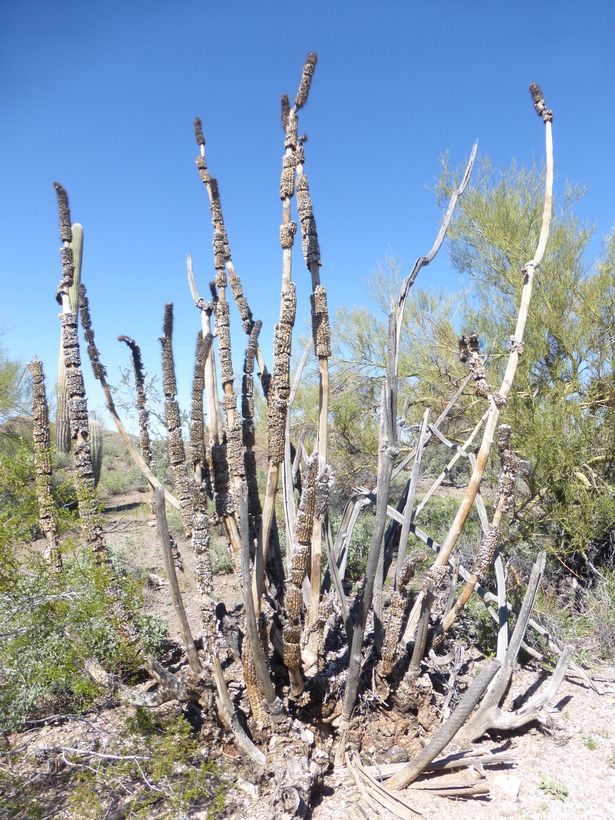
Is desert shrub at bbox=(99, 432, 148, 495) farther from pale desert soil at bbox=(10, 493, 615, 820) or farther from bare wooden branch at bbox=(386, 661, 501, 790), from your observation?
bare wooden branch at bbox=(386, 661, 501, 790)

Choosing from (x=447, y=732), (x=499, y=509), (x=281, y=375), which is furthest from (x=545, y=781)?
(x=281, y=375)

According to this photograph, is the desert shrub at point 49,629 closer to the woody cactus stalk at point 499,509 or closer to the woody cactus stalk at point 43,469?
the woody cactus stalk at point 43,469

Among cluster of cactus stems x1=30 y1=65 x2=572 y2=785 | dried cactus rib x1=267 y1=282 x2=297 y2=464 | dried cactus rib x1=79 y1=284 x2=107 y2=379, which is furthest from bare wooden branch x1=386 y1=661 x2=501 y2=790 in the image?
dried cactus rib x1=79 y1=284 x2=107 y2=379

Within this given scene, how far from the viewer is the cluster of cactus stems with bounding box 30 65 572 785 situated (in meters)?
2.53

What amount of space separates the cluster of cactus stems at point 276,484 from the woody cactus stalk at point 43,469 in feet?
0.05

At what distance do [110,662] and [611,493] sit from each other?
456 centimetres

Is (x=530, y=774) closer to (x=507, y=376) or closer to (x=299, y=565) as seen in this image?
(x=299, y=565)

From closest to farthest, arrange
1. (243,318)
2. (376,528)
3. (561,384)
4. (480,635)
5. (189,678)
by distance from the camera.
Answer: (376,528), (189,678), (243,318), (480,635), (561,384)

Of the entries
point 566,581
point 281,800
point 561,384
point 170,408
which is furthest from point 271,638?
point 561,384

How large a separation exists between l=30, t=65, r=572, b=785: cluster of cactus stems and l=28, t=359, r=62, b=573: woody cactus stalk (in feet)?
0.05

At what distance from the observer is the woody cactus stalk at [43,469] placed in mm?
3277

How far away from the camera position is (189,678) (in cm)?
279

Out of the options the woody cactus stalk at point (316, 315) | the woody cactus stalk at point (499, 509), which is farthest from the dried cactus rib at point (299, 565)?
the woody cactus stalk at point (499, 509)

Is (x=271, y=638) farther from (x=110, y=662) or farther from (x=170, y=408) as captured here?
(x=170, y=408)
